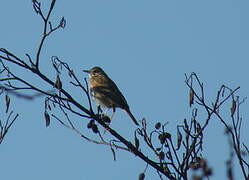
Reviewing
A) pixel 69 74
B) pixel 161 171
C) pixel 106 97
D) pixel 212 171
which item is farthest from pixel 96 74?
pixel 212 171

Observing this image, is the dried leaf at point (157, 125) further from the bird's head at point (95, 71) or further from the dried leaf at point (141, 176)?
the bird's head at point (95, 71)

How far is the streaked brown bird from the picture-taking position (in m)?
9.15

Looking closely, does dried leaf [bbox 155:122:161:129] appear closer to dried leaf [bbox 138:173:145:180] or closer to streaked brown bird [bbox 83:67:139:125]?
dried leaf [bbox 138:173:145:180]

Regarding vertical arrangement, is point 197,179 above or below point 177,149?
below

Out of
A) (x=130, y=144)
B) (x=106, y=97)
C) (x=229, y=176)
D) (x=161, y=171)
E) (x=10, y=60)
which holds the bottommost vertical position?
(x=229, y=176)

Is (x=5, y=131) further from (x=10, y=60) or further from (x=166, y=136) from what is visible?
(x=166, y=136)

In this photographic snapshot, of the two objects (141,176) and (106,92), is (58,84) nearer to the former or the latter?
(141,176)

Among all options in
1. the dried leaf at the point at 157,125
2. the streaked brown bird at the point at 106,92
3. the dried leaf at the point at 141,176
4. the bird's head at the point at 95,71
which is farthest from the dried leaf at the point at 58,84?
the bird's head at the point at 95,71

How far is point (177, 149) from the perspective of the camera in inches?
146

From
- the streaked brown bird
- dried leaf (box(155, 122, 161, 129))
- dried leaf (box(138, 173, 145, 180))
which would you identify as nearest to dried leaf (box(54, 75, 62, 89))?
dried leaf (box(155, 122, 161, 129))

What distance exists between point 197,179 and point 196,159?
65.4 inches

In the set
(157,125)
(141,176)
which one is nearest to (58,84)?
(157,125)

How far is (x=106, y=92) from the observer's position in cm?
969

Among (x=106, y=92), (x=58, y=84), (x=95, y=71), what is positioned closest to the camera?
(x=58, y=84)
